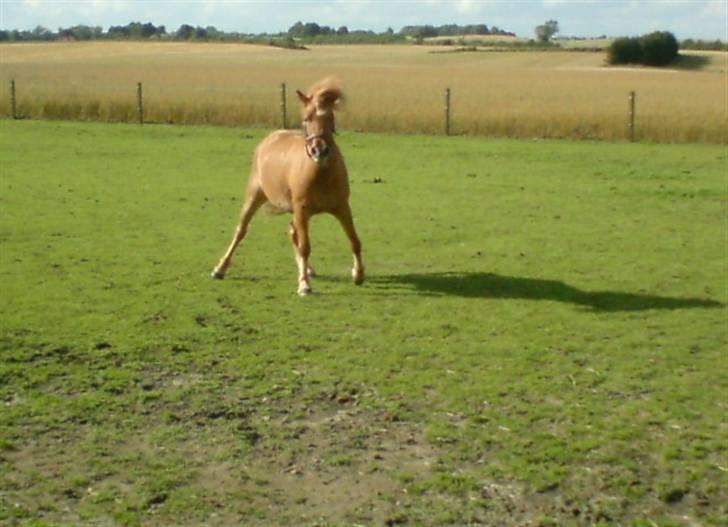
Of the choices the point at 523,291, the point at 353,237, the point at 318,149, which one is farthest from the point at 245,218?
the point at 523,291

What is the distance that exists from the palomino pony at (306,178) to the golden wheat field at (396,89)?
67 cm

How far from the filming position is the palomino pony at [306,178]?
31.2ft

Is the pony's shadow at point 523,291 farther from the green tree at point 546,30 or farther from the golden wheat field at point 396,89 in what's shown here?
the green tree at point 546,30

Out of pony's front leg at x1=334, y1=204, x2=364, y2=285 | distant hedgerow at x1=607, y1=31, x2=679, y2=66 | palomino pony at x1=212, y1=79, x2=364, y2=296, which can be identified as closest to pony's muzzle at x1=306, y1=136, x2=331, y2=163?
palomino pony at x1=212, y1=79, x2=364, y2=296

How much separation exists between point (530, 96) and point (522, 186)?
2060cm

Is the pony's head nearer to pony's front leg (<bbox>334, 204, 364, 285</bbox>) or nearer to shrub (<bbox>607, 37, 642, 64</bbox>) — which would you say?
pony's front leg (<bbox>334, 204, 364, 285</bbox>)

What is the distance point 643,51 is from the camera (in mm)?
69250

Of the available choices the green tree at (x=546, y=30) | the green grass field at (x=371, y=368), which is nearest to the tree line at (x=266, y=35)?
the green tree at (x=546, y=30)

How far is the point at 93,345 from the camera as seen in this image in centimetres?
799

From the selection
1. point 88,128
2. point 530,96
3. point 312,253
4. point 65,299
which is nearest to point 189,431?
point 65,299

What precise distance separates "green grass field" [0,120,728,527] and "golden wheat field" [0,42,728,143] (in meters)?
2.18

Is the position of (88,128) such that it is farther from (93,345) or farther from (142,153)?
(93,345)

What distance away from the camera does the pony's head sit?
31.1ft

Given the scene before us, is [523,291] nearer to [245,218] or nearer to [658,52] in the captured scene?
[245,218]
